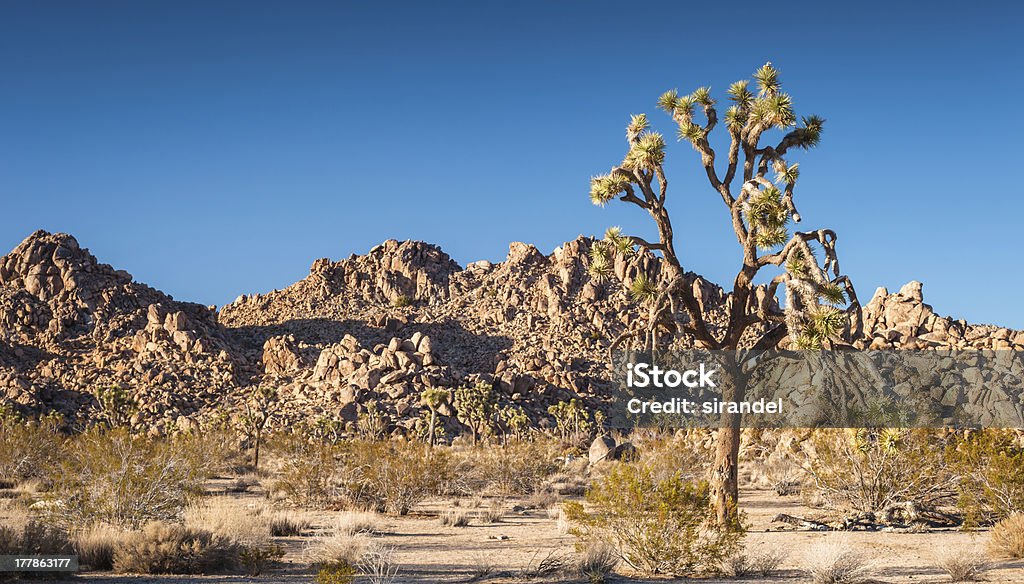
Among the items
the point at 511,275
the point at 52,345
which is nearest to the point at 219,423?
the point at 52,345

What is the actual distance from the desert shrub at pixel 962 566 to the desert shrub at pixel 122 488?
38.1 feet

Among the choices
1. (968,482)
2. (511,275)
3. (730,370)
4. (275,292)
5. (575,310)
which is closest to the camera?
(730,370)

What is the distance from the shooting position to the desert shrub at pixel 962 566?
35.3 ft

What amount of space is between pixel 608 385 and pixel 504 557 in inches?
1866

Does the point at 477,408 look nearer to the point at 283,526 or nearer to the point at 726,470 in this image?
the point at 283,526

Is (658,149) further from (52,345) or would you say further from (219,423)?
(52,345)

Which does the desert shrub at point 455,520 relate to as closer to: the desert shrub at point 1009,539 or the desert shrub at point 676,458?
the desert shrub at point 676,458

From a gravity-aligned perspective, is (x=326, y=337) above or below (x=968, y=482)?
above

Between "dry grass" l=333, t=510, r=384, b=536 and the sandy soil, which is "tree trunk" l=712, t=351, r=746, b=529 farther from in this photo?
"dry grass" l=333, t=510, r=384, b=536

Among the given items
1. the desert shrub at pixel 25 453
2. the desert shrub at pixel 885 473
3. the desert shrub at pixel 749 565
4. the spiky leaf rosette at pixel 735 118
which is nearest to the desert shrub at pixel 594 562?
the desert shrub at pixel 749 565

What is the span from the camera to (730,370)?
1428cm

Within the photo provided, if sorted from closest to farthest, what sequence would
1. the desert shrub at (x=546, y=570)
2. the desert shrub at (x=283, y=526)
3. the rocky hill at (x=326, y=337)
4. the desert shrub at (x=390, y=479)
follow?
the desert shrub at (x=546, y=570), the desert shrub at (x=283, y=526), the desert shrub at (x=390, y=479), the rocky hill at (x=326, y=337)

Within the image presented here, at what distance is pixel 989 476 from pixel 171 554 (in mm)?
13901

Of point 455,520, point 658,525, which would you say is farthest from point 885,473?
point 455,520
